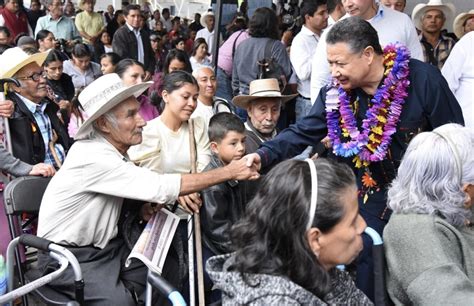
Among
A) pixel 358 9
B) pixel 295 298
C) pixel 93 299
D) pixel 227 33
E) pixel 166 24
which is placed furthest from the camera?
pixel 166 24

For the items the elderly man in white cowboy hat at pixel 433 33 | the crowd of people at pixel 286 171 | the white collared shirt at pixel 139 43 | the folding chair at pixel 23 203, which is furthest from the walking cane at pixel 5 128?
the white collared shirt at pixel 139 43

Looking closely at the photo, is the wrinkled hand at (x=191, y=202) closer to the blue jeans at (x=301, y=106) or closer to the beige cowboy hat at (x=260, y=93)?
the beige cowboy hat at (x=260, y=93)

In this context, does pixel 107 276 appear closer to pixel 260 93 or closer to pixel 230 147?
pixel 230 147

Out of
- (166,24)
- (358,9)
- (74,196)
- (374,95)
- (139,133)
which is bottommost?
(166,24)

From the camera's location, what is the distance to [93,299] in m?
2.86

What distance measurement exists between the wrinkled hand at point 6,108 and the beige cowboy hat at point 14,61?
333mm

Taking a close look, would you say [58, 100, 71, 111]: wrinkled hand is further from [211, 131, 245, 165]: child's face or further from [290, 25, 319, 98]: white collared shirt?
[211, 131, 245, 165]: child's face

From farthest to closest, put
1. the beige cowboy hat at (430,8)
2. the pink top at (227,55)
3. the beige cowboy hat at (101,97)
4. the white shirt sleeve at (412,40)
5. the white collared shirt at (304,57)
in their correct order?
the pink top at (227,55), the beige cowboy hat at (430,8), the white collared shirt at (304,57), the white shirt sleeve at (412,40), the beige cowboy hat at (101,97)

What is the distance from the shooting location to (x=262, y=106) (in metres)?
A: 4.37

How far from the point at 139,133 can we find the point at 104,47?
7486 mm

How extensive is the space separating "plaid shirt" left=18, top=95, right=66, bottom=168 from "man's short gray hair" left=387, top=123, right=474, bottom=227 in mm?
2962

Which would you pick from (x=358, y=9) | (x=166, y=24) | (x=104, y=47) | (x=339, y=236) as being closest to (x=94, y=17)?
(x=104, y=47)

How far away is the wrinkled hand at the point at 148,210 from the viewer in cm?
315

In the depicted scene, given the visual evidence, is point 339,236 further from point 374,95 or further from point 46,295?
point 46,295
